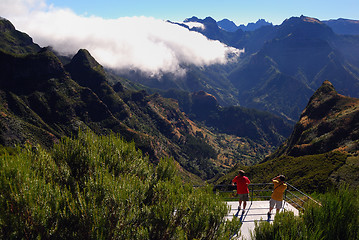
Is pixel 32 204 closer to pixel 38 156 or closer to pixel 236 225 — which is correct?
pixel 38 156

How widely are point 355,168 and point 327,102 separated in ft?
284

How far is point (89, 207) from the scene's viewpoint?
839 centimetres

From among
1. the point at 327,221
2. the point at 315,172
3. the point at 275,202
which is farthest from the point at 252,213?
the point at 315,172

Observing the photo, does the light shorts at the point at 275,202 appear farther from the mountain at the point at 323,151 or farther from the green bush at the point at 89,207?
the mountain at the point at 323,151

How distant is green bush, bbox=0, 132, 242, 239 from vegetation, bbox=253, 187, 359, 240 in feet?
5.37

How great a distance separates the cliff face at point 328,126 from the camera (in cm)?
7081

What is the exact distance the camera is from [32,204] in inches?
315

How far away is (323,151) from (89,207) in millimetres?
87683

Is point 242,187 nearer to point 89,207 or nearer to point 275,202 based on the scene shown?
point 275,202

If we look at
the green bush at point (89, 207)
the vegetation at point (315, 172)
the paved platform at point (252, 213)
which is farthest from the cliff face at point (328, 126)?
the green bush at point (89, 207)

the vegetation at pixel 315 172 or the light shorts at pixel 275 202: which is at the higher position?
the vegetation at pixel 315 172

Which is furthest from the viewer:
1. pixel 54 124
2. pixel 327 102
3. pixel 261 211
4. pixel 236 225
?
pixel 54 124

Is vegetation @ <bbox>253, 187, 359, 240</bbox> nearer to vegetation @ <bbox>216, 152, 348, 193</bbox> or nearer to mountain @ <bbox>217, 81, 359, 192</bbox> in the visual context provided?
mountain @ <bbox>217, 81, 359, 192</bbox>

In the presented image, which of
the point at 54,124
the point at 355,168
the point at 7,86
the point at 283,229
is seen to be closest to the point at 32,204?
the point at 283,229
